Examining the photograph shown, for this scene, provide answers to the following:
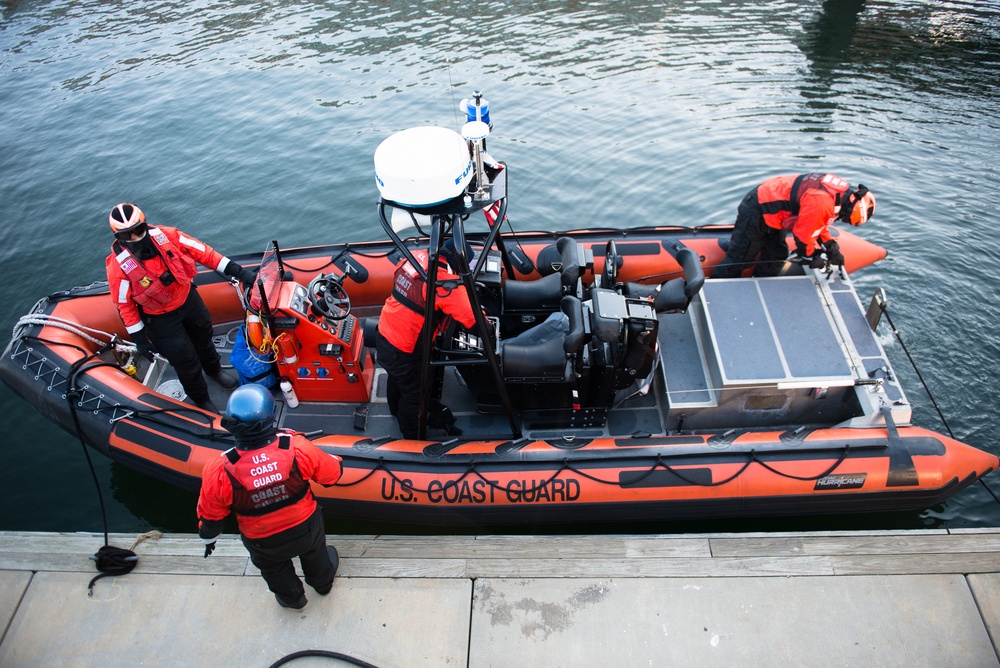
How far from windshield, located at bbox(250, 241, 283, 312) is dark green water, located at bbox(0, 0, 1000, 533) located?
1.54 metres

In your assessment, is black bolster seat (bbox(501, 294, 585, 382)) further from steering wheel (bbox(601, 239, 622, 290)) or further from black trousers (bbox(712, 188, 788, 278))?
black trousers (bbox(712, 188, 788, 278))

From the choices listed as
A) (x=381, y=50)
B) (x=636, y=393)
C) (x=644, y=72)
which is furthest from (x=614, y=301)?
(x=381, y=50)

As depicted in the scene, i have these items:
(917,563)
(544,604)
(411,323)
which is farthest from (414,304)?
(917,563)

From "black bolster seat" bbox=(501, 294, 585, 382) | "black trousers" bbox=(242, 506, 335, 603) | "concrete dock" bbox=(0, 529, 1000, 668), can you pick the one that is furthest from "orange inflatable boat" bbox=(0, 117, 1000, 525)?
"black trousers" bbox=(242, 506, 335, 603)

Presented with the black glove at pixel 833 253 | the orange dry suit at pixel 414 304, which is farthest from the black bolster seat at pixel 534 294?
the black glove at pixel 833 253

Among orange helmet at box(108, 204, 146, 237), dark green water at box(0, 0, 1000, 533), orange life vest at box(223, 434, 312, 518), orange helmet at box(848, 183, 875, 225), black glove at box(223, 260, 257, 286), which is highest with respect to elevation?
orange helmet at box(108, 204, 146, 237)

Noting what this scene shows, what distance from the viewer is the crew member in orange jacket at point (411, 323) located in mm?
3283

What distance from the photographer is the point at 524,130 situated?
27.8ft

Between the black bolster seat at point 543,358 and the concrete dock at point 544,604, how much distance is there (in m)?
0.88

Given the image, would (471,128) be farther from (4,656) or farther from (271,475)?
(4,656)

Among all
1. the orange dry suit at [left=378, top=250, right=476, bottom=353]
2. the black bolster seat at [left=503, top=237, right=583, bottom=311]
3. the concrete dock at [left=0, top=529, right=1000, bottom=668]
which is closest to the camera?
the concrete dock at [left=0, top=529, right=1000, bottom=668]

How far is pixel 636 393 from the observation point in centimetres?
399

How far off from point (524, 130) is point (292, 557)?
682 centimetres

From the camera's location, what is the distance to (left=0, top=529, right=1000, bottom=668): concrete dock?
2.89 m
